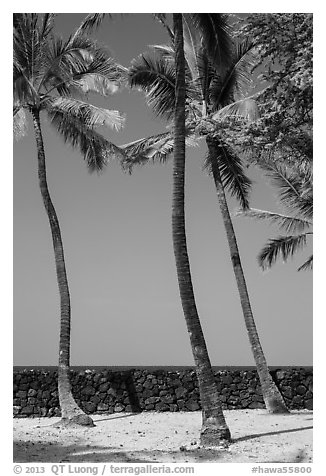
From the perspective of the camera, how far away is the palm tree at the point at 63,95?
14875 millimetres

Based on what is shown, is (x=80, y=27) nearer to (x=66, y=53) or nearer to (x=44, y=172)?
(x=66, y=53)

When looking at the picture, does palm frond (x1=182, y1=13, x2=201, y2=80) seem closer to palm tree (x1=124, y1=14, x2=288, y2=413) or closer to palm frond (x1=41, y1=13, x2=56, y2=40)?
palm tree (x1=124, y1=14, x2=288, y2=413)

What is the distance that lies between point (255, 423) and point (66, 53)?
9.28 m

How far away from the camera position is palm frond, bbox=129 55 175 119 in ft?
57.8

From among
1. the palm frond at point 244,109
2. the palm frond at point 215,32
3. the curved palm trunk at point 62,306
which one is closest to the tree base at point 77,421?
the curved palm trunk at point 62,306

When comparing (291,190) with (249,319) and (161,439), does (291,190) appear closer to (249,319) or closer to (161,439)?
(249,319)

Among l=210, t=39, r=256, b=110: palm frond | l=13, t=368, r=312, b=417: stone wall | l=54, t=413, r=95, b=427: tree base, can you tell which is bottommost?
l=54, t=413, r=95, b=427: tree base

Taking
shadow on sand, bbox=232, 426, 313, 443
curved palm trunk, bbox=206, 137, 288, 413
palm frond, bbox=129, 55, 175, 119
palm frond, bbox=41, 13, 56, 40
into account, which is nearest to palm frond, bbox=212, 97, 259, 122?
curved palm trunk, bbox=206, 137, 288, 413

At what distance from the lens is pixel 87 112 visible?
1603cm

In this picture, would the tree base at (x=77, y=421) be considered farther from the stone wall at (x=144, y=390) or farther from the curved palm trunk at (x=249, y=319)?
the curved palm trunk at (x=249, y=319)

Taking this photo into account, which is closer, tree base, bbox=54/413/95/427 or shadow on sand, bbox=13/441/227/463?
shadow on sand, bbox=13/441/227/463

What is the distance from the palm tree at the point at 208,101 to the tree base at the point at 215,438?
17.4ft

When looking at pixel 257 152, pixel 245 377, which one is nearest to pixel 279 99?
pixel 257 152

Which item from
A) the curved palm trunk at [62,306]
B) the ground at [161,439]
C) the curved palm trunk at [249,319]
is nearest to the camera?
the ground at [161,439]
